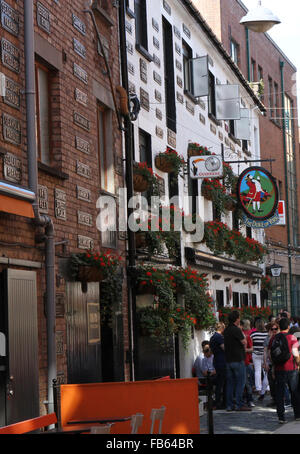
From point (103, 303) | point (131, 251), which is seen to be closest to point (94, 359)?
point (103, 303)

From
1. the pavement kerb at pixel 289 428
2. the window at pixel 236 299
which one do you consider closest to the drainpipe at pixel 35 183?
the pavement kerb at pixel 289 428

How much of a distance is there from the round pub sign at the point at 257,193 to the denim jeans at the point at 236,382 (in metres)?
6.52

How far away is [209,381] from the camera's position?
32.9ft

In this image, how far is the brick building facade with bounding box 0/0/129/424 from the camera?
38.3 ft

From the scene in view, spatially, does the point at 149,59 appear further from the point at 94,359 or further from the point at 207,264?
the point at 94,359

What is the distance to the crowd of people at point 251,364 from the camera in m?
15.4

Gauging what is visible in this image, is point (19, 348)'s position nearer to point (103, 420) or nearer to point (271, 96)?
point (103, 420)

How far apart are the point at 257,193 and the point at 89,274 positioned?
416 inches

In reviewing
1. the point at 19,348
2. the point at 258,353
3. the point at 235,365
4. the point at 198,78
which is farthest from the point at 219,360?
the point at 198,78

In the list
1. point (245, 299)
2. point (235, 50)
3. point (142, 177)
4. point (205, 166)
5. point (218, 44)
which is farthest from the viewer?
point (235, 50)

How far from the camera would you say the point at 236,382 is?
17.5 m

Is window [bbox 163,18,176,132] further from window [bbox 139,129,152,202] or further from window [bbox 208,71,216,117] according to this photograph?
window [bbox 208,71,216,117]

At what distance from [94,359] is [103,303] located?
1008 mm
